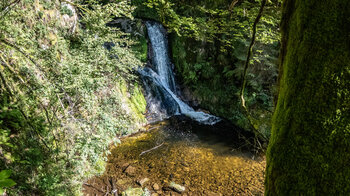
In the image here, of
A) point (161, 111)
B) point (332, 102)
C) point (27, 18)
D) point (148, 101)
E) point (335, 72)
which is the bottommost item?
point (161, 111)

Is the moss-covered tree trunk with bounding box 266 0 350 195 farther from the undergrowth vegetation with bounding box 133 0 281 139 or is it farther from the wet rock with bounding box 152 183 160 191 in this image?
the undergrowth vegetation with bounding box 133 0 281 139

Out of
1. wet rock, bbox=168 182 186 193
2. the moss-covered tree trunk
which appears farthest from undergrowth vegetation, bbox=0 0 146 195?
the moss-covered tree trunk

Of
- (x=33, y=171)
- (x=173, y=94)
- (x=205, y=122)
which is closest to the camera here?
(x=33, y=171)

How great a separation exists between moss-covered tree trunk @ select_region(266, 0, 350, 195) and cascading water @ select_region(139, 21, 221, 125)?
8165 mm

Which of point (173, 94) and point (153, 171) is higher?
point (173, 94)

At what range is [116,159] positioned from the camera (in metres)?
5.62

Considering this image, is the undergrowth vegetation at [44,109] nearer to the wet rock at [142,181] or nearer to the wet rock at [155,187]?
the wet rock at [142,181]

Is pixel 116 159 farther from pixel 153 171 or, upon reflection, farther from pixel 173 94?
pixel 173 94

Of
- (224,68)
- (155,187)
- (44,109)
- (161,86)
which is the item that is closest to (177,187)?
(155,187)

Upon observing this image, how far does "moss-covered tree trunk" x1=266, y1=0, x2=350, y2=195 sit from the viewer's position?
2.83 ft

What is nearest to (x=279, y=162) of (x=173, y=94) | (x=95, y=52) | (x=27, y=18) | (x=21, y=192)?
(x=21, y=192)

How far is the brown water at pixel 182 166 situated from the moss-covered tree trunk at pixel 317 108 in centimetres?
433

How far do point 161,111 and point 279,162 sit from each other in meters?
8.50

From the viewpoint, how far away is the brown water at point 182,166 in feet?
15.6
